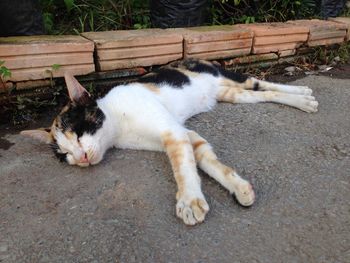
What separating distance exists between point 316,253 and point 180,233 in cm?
63

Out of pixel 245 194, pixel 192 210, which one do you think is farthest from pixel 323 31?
pixel 192 210

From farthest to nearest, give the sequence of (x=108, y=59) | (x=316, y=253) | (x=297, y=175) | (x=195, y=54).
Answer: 1. (x=195, y=54)
2. (x=108, y=59)
3. (x=297, y=175)
4. (x=316, y=253)

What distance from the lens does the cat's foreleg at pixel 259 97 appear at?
2963mm

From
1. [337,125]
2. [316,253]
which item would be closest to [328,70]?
[337,125]

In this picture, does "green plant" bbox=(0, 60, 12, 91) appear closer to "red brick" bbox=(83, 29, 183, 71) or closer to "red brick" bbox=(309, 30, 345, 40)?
"red brick" bbox=(83, 29, 183, 71)

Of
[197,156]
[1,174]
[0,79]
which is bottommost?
[1,174]

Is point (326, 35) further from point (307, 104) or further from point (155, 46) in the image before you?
point (155, 46)

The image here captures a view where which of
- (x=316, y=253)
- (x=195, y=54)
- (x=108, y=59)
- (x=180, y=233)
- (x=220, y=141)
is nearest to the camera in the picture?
(x=316, y=253)

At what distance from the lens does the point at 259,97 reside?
3.12 meters

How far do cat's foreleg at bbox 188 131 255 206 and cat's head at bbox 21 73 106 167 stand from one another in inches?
24.0

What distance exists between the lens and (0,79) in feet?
8.70

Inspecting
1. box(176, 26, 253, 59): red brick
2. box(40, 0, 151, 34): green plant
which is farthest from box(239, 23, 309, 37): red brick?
box(40, 0, 151, 34): green plant

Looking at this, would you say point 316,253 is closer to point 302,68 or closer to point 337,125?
point 337,125

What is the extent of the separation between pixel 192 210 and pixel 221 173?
1.14 feet
